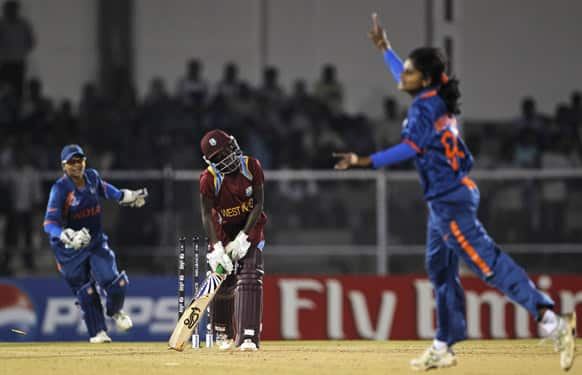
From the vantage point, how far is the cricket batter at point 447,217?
27.9 ft

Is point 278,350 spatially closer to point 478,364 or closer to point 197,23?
point 478,364

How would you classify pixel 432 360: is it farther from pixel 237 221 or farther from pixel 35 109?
pixel 35 109

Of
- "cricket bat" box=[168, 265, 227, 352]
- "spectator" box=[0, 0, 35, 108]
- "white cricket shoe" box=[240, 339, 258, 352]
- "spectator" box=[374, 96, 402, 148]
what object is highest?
Answer: "spectator" box=[0, 0, 35, 108]

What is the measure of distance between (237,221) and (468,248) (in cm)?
330

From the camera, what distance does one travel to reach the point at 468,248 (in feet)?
28.1

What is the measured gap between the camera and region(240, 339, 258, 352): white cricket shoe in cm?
1093

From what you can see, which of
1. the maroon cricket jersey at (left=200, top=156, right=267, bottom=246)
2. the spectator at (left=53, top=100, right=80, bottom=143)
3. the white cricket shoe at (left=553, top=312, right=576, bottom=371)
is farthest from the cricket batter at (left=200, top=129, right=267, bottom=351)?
the spectator at (left=53, top=100, right=80, bottom=143)

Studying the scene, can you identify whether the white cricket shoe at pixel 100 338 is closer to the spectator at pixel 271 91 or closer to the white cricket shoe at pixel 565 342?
the white cricket shoe at pixel 565 342

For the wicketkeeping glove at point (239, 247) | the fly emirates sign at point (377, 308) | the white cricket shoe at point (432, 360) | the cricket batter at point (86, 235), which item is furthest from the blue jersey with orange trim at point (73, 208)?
the white cricket shoe at point (432, 360)

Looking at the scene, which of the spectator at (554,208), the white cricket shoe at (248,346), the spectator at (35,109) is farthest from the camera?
the spectator at (35,109)

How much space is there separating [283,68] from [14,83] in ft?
16.6

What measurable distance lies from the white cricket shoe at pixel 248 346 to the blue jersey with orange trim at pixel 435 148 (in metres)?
2.94

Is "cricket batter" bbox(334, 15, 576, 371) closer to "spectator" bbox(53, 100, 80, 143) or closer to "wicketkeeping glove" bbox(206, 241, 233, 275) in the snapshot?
"wicketkeeping glove" bbox(206, 241, 233, 275)

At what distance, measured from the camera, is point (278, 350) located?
37.0 feet
